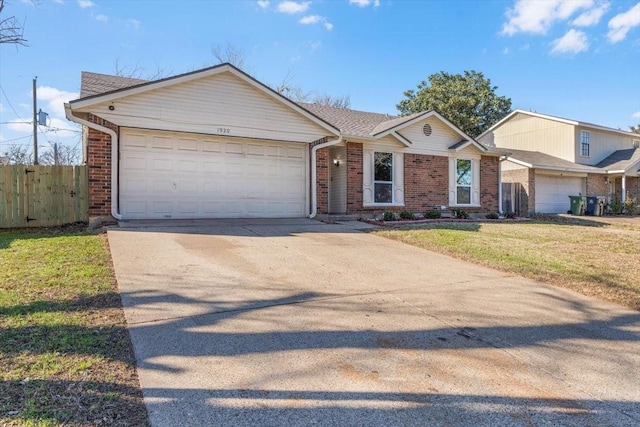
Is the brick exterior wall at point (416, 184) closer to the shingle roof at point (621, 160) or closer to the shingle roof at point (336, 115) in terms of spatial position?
the shingle roof at point (336, 115)

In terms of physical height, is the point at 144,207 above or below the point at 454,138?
below

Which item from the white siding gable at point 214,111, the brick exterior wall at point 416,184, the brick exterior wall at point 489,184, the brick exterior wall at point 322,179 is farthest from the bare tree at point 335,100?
the white siding gable at point 214,111

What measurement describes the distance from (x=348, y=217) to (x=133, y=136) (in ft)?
21.9

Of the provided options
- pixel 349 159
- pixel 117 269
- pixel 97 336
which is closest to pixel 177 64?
pixel 349 159

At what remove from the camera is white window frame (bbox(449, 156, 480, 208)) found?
1608 cm

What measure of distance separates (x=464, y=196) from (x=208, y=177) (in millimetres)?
10646

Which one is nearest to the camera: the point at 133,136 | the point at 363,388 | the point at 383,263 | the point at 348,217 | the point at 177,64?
the point at 363,388

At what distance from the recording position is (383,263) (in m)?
6.75

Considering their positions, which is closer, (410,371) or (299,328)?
(410,371)

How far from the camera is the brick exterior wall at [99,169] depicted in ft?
30.8

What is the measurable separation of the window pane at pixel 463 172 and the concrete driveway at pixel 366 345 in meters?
10.7

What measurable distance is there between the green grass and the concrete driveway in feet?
0.52

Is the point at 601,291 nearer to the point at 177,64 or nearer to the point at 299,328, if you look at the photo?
the point at 299,328

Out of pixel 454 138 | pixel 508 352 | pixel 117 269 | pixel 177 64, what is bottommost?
pixel 508 352
